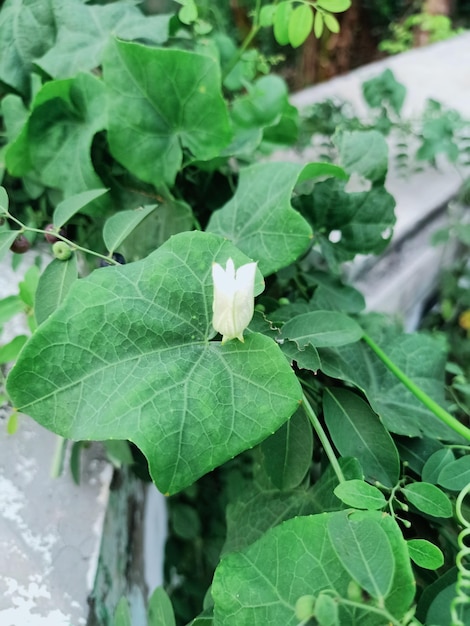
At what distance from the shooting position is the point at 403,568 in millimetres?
344

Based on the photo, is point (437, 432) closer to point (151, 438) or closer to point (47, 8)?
point (151, 438)

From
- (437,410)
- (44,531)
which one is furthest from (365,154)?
(44,531)

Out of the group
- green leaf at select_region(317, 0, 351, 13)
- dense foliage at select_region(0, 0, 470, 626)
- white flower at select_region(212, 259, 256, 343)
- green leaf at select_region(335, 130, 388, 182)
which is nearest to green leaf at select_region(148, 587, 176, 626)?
dense foliage at select_region(0, 0, 470, 626)

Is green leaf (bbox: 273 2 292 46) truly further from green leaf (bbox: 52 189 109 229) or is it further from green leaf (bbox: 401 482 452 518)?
green leaf (bbox: 401 482 452 518)

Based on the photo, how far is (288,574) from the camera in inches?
14.8

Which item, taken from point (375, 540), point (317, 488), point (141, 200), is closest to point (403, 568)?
point (375, 540)

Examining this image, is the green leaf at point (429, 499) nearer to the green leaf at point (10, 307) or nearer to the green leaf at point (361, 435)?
the green leaf at point (361, 435)

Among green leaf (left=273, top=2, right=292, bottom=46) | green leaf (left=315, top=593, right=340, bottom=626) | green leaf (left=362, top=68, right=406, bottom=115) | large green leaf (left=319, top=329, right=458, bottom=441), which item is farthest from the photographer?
green leaf (left=362, top=68, right=406, bottom=115)

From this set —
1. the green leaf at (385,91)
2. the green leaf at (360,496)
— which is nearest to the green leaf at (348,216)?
the green leaf at (360,496)

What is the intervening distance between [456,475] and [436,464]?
1.5 inches

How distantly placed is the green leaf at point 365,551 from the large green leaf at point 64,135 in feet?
1.42

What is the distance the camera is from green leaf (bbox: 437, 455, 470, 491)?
17.0 inches

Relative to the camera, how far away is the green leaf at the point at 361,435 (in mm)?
486

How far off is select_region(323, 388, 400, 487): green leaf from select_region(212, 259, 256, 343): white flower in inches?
6.7
